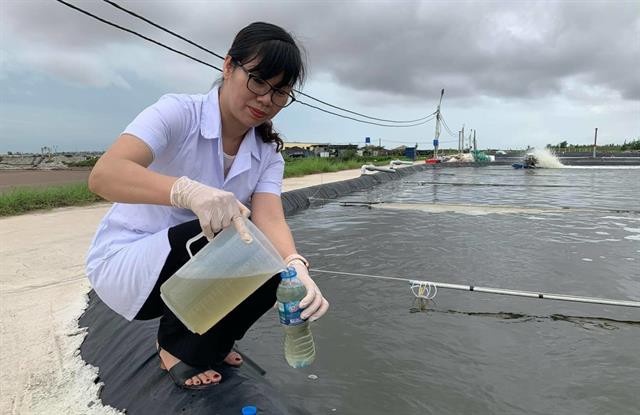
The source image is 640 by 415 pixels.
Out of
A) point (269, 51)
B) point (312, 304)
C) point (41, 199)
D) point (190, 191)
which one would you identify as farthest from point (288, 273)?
point (41, 199)

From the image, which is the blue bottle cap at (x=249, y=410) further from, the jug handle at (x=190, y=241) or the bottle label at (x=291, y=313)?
the jug handle at (x=190, y=241)

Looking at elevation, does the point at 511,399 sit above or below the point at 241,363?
below

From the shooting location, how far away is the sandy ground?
5.01ft

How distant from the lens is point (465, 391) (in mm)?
1688

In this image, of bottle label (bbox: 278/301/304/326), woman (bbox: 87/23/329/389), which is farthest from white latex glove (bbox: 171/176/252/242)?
bottle label (bbox: 278/301/304/326)

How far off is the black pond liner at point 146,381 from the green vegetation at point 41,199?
4641mm

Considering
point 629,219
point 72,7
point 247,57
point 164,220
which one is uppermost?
point 72,7

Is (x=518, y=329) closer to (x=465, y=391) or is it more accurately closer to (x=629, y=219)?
(x=465, y=391)

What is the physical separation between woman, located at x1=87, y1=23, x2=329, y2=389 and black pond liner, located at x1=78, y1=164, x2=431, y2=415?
6cm

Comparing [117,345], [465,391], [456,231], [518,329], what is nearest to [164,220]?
[117,345]

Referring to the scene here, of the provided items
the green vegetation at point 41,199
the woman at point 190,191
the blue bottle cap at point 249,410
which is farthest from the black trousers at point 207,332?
the green vegetation at point 41,199

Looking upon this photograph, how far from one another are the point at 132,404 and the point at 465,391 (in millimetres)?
1221

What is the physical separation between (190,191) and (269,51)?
1.50 ft

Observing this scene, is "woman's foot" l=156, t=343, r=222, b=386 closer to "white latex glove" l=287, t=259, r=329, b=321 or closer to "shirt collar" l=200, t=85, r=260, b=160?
"white latex glove" l=287, t=259, r=329, b=321
